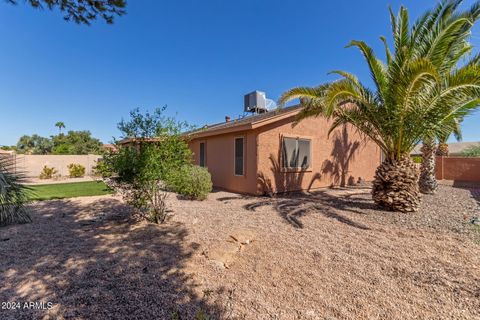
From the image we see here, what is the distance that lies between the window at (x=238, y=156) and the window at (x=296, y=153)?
1915mm

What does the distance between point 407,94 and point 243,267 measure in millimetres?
6085

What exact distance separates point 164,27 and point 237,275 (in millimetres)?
13217

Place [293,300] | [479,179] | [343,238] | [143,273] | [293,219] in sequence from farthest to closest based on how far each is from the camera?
[479,179]
[293,219]
[343,238]
[143,273]
[293,300]

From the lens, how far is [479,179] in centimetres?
1431

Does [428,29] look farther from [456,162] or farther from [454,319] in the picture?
[456,162]

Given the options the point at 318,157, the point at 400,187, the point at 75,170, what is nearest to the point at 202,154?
the point at 318,157

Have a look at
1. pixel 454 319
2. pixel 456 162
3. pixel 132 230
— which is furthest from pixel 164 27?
pixel 456 162

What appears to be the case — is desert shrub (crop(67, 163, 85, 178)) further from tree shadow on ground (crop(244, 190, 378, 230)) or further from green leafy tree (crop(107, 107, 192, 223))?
tree shadow on ground (crop(244, 190, 378, 230))

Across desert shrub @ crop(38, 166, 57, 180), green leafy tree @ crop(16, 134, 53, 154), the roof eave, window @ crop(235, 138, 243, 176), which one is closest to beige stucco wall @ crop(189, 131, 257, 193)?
window @ crop(235, 138, 243, 176)

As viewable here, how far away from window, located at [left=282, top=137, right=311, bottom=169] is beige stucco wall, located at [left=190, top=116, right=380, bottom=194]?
0.30 meters

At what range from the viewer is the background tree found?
4426 mm

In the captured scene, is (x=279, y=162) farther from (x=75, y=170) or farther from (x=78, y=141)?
(x=78, y=141)

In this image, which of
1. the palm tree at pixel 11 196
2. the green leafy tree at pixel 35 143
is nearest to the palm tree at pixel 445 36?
the palm tree at pixel 11 196

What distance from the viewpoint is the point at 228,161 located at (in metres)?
10.7
